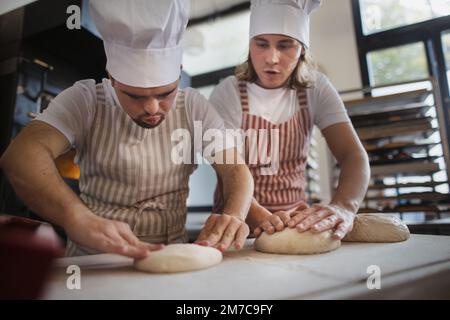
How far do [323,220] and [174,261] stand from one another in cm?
36

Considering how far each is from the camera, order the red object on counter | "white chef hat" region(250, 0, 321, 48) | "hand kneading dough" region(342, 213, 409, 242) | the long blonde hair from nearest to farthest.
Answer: the red object on counter, "hand kneading dough" region(342, 213, 409, 242), "white chef hat" region(250, 0, 321, 48), the long blonde hair

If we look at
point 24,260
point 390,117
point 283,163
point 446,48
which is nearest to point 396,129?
point 390,117

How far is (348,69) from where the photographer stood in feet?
5.06

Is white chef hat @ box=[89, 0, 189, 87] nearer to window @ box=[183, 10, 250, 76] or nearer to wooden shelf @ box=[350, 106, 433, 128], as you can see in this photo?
window @ box=[183, 10, 250, 76]

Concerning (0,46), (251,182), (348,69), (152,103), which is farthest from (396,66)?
(0,46)

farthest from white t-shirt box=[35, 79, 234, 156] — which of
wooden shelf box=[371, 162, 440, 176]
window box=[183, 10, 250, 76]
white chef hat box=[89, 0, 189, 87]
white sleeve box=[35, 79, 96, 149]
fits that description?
wooden shelf box=[371, 162, 440, 176]

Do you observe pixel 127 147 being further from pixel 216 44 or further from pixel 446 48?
pixel 216 44

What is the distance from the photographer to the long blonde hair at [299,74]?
3.35 feet

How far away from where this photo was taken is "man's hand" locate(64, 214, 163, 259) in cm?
54

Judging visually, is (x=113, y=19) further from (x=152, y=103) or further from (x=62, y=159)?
(x=62, y=159)

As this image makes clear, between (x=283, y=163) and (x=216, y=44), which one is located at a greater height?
(x=216, y=44)

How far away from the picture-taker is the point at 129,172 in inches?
30.2

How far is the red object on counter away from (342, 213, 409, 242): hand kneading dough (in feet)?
2.19
